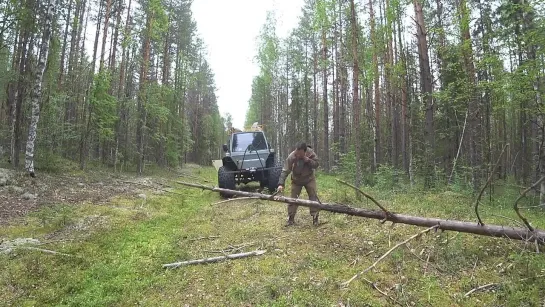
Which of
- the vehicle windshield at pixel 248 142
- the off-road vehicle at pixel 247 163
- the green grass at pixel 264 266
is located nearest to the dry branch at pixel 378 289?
the green grass at pixel 264 266

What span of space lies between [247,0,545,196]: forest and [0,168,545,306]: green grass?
1.67 metres

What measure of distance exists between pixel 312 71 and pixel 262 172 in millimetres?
19839

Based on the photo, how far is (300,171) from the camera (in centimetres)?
773

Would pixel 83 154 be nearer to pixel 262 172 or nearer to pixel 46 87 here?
pixel 46 87

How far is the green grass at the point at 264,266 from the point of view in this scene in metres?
4.29

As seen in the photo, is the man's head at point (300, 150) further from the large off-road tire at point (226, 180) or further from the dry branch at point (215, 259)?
the large off-road tire at point (226, 180)

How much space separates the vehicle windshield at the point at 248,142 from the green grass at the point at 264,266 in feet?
19.8

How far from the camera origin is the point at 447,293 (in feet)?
13.9

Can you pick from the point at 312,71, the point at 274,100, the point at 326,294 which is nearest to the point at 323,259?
the point at 326,294

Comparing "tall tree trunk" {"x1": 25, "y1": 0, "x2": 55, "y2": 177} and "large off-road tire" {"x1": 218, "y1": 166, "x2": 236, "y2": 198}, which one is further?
"large off-road tire" {"x1": 218, "y1": 166, "x2": 236, "y2": 198}

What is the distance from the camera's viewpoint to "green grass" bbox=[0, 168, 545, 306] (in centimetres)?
429

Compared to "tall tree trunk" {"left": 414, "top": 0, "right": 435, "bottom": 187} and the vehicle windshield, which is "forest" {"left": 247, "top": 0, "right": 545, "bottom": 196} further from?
the vehicle windshield

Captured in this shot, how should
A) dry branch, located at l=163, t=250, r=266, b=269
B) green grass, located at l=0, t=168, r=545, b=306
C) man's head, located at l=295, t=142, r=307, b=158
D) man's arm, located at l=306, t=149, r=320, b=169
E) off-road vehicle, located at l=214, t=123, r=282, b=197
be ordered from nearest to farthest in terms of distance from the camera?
green grass, located at l=0, t=168, r=545, b=306, dry branch, located at l=163, t=250, r=266, b=269, man's head, located at l=295, t=142, r=307, b=158, man's arm, located at l=306, t=149, r=320, b=169, off-road vehicle, located at l=214, t=123, r=282, b=197

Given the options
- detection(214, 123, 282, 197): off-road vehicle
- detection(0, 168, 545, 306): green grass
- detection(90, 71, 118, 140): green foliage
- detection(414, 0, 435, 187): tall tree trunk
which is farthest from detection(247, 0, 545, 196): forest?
detection(90, 71, 118, 140): green foliage
